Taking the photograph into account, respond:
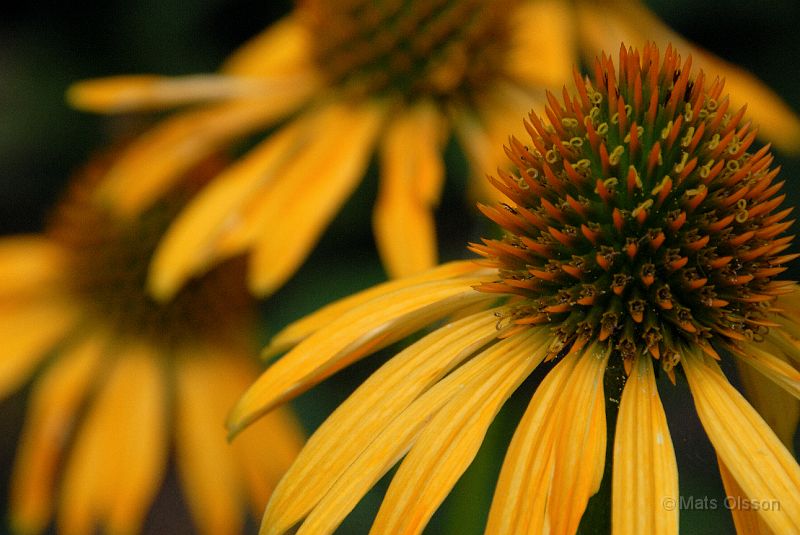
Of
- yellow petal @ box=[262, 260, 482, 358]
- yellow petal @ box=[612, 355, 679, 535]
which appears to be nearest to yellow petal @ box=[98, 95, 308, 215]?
yellow petal @ box=[262, 260, 482, 358]

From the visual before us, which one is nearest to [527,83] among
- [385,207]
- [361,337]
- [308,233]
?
[385,207]

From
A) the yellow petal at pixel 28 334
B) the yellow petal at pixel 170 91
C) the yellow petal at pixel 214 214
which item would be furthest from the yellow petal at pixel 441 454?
the yellow petal at pixel 28 334

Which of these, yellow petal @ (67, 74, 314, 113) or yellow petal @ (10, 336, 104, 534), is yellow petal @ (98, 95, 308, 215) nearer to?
yellow petal @ (67, 74, 314, 113)

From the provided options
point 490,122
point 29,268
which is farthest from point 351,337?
point 29,268

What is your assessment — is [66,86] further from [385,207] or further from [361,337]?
[361,337]

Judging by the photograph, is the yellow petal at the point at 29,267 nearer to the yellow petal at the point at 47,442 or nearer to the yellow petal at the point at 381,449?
the yellow petal at the point at 47,442
